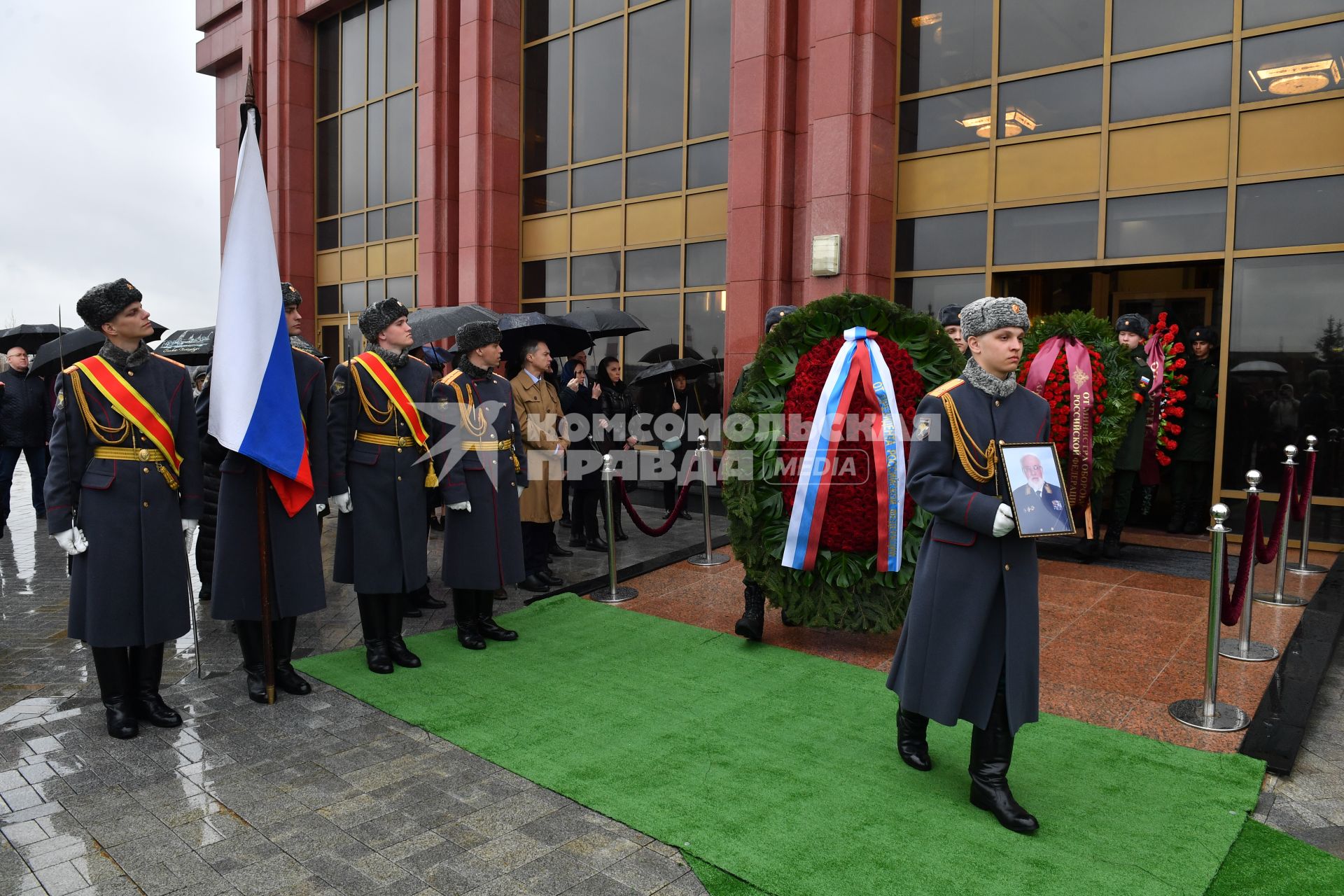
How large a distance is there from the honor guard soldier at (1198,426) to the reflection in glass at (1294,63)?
2.20 metres

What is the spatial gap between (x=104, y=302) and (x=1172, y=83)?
9170mm

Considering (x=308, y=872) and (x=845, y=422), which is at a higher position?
(x=845, y=422)

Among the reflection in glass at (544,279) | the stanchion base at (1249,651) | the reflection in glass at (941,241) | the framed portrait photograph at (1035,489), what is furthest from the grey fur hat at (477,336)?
the reflection in glass at (544,279)

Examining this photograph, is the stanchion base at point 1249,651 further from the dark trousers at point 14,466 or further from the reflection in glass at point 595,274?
the dark trousers at point 14,466

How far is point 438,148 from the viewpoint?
14531 mm

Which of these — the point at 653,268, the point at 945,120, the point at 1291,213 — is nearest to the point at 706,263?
the point at 653,268

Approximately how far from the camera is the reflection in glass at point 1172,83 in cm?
848

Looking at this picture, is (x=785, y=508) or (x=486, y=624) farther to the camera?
(x=486, y=624)

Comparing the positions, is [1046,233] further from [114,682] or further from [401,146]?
[401,146]

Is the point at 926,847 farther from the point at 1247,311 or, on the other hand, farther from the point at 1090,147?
the point at 1090,147

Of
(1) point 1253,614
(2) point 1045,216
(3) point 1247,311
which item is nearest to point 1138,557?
(1) point 1253,614

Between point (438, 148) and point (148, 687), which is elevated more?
point (438, 148)

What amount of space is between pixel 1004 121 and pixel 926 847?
27.8 feet

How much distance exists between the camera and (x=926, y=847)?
11.0ft
